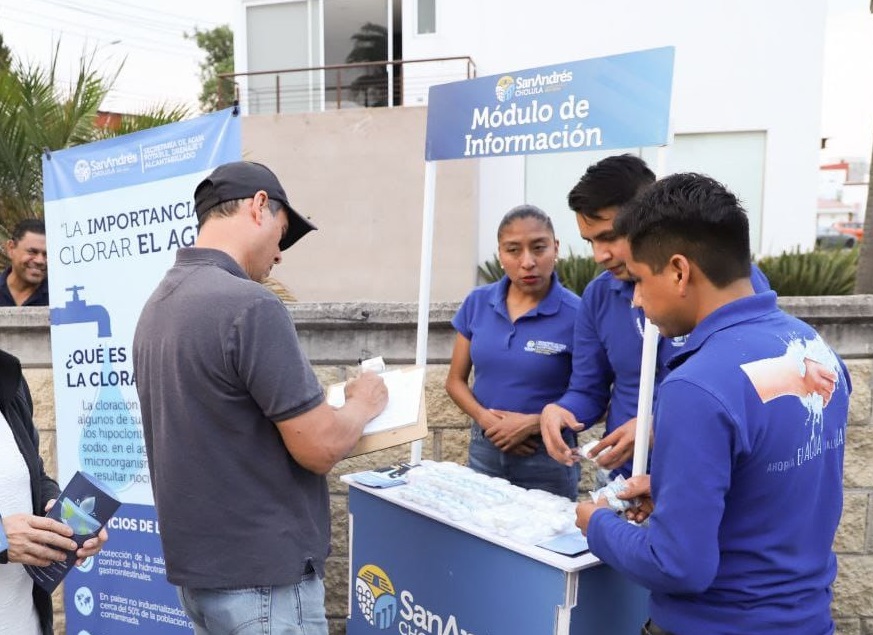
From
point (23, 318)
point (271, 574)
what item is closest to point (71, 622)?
point (23, 318)

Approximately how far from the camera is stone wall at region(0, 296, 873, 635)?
283cm

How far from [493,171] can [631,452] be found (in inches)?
346

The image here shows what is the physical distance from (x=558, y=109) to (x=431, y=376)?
1329 millimetres

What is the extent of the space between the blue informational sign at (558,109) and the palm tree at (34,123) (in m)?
3.65

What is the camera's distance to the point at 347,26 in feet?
38.9

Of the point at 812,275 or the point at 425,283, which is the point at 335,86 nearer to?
the point at 812,275

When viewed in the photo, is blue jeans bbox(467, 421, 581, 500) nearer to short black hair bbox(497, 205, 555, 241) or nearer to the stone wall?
the stone wall

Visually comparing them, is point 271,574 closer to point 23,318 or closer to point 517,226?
point 517,226

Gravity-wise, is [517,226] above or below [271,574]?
above

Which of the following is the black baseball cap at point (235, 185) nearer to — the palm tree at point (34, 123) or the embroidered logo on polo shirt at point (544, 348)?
the embroidered logo on polo shirt at point (544, 348)

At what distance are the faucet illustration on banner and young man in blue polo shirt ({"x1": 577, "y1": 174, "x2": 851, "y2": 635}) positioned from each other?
2.33 meters

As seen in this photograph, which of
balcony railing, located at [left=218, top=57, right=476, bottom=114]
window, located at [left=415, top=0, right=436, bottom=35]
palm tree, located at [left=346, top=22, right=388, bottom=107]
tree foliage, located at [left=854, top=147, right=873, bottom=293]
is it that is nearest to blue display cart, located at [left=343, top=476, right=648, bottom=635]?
tree foliage, located at [left=854, top=147, right=873, bottom=293]

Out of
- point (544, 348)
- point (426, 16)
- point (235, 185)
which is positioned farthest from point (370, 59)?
point (235, 185)

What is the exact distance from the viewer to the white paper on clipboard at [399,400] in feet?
6.15
